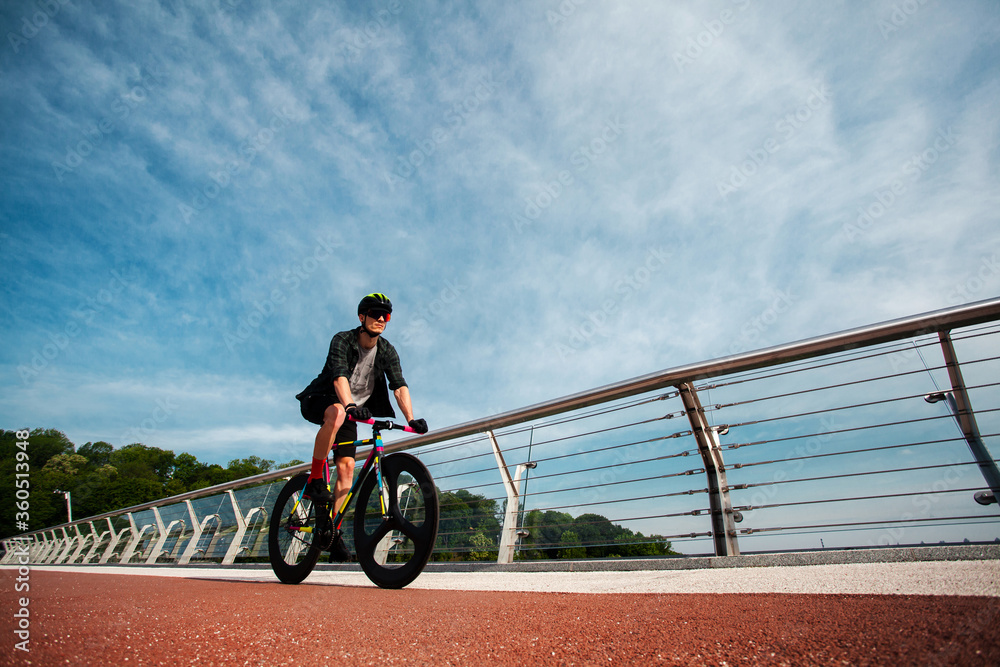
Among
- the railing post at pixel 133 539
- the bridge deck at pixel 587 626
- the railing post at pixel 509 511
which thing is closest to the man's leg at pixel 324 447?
the bridge deck at pixel 587 626

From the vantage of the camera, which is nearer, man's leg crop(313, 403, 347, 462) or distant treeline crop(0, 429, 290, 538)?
man's leg crop(313, 403, 347, 462)

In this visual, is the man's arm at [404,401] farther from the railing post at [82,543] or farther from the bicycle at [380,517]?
the railing post at [82,543]

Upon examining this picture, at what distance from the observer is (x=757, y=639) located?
1.17m

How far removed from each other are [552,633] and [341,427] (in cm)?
229

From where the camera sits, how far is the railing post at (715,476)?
280 centimetres

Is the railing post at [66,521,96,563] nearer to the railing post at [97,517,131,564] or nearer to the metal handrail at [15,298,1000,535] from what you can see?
the railing post at [97,517,131,564]

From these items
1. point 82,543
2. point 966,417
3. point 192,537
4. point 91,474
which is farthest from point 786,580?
point 91,474

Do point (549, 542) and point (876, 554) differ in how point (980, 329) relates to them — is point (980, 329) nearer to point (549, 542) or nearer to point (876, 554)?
point (876, 554)

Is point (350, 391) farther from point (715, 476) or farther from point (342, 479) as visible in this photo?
point (715, 476)

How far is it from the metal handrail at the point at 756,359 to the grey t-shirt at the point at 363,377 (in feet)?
2.17

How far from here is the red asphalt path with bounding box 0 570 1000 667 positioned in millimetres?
1065

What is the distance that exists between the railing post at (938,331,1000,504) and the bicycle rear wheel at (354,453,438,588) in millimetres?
2618

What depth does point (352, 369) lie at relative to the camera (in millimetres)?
3330

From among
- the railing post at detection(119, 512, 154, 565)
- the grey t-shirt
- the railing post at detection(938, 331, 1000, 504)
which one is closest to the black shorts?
the grey t-shirt
